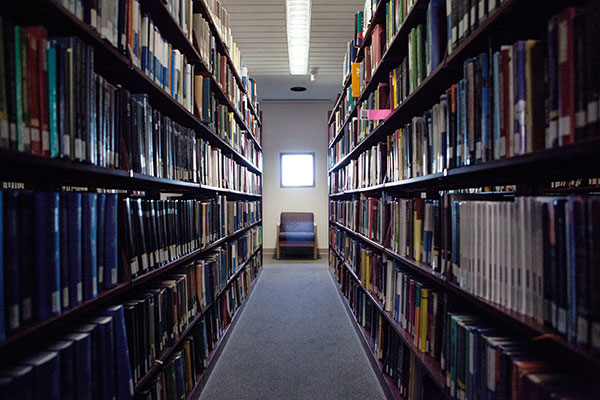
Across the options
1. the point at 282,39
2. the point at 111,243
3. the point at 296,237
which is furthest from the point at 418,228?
the point at 296,237

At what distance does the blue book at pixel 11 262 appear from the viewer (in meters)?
0.68

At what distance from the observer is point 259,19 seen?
386cm

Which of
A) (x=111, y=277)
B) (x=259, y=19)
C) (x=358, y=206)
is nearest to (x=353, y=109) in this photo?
(x=358, y=206)

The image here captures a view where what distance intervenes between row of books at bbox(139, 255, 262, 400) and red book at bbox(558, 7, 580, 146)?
1.51 m

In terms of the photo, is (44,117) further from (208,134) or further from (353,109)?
(353,109)

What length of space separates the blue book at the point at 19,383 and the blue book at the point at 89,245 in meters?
0.22

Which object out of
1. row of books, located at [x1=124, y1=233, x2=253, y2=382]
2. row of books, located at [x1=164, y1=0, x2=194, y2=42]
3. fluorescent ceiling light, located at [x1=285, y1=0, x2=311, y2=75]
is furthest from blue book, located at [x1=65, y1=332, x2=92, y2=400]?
fluorescent ceiling light, located at [x1=285, y1=0, x2=311, y2=75]

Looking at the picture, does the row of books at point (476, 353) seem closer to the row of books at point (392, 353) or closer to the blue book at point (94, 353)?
the row of books at point (392, 353)

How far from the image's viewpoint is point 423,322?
1379mm

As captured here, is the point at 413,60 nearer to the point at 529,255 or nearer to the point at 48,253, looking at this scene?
the point at 529,255

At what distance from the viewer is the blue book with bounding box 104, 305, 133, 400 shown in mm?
1025

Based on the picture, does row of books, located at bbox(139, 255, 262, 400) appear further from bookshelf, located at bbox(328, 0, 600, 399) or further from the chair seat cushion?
the chair seat cushion

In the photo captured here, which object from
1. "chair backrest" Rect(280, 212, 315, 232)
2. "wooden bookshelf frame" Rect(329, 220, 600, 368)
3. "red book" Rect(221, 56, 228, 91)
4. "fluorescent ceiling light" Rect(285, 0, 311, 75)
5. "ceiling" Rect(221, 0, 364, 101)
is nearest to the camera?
"wooden bookshelf frame" Rect(329, 220, 600, 368)

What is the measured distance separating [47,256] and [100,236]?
0.20 meters
